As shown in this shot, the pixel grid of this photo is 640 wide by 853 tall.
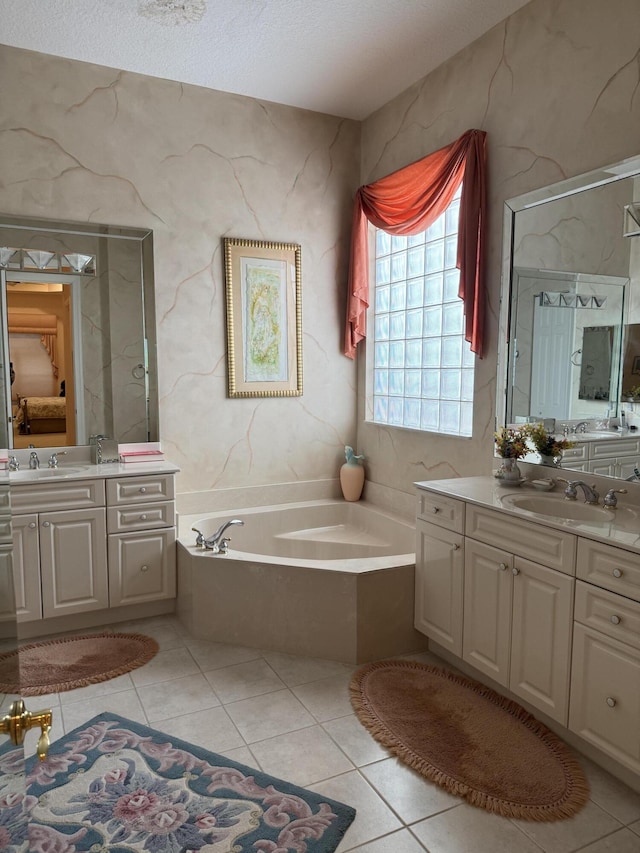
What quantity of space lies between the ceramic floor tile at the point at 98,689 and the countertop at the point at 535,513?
1520mm

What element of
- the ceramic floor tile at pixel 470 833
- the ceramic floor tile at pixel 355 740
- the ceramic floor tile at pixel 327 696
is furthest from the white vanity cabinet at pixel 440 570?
the ceramic floor tile at pixel 470 833

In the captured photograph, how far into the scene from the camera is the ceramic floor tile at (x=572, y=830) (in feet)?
5.73

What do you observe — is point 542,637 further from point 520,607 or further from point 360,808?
point 360,808

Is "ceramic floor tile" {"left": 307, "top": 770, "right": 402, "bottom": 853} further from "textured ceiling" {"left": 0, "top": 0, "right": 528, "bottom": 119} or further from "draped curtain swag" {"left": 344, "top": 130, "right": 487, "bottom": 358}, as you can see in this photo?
"textured ceiling" {"left": 0, "top": 0, "right": 528, "bottom": 119}

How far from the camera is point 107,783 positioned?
199 centimetres

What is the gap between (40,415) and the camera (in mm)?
3303

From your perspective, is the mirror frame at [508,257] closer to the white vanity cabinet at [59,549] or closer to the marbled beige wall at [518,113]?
the marbled beige wall at [518,113]

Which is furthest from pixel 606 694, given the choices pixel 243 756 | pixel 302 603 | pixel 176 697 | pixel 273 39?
pixel 273 39

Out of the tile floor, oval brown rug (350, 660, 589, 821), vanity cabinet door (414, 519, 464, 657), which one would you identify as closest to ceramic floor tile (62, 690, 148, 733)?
the tile floor

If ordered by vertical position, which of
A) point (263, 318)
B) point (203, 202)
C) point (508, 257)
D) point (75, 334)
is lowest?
point (75, 334)

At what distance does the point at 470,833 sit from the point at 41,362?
283 cm

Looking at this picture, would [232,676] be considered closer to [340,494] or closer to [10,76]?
[340,494]

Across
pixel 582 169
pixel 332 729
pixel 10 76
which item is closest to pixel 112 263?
pixel 10 76

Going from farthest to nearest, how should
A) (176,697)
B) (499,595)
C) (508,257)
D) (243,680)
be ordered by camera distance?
(508,257) < (243,680) < (176,697) < (499,595)
